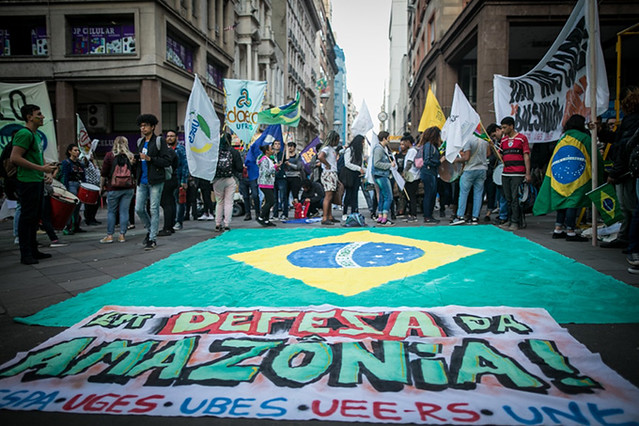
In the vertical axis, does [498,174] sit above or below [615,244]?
above

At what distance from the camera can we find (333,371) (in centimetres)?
241

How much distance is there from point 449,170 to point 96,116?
20758mm

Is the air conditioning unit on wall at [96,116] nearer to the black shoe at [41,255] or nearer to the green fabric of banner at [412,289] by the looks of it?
the black shoe at [41,255]

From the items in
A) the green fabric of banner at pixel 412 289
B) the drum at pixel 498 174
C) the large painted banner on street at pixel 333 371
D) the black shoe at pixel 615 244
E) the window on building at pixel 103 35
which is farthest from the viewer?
the window on building at pixel 103 35

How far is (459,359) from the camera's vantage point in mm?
2523

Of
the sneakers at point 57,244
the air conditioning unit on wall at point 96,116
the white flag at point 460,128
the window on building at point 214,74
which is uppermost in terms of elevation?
the window on building at point 214,74

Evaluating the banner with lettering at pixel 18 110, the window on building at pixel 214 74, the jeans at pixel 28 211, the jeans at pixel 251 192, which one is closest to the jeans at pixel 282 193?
the jeans at pixel 251 192

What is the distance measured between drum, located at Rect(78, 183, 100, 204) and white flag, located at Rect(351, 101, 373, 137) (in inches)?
234

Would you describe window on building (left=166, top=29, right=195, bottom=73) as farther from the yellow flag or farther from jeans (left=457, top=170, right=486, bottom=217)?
jeans (left=457, top=170, right=486, bottom=217)

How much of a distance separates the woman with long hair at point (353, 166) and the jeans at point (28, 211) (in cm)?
612

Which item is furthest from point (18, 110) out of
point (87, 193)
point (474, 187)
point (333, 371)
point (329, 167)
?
point (474, 187)

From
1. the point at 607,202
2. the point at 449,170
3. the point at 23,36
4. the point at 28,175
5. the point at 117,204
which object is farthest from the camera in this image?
the point at 23,36

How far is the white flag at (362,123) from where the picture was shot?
1070cm

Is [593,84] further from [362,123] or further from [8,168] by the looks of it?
[8,168]
